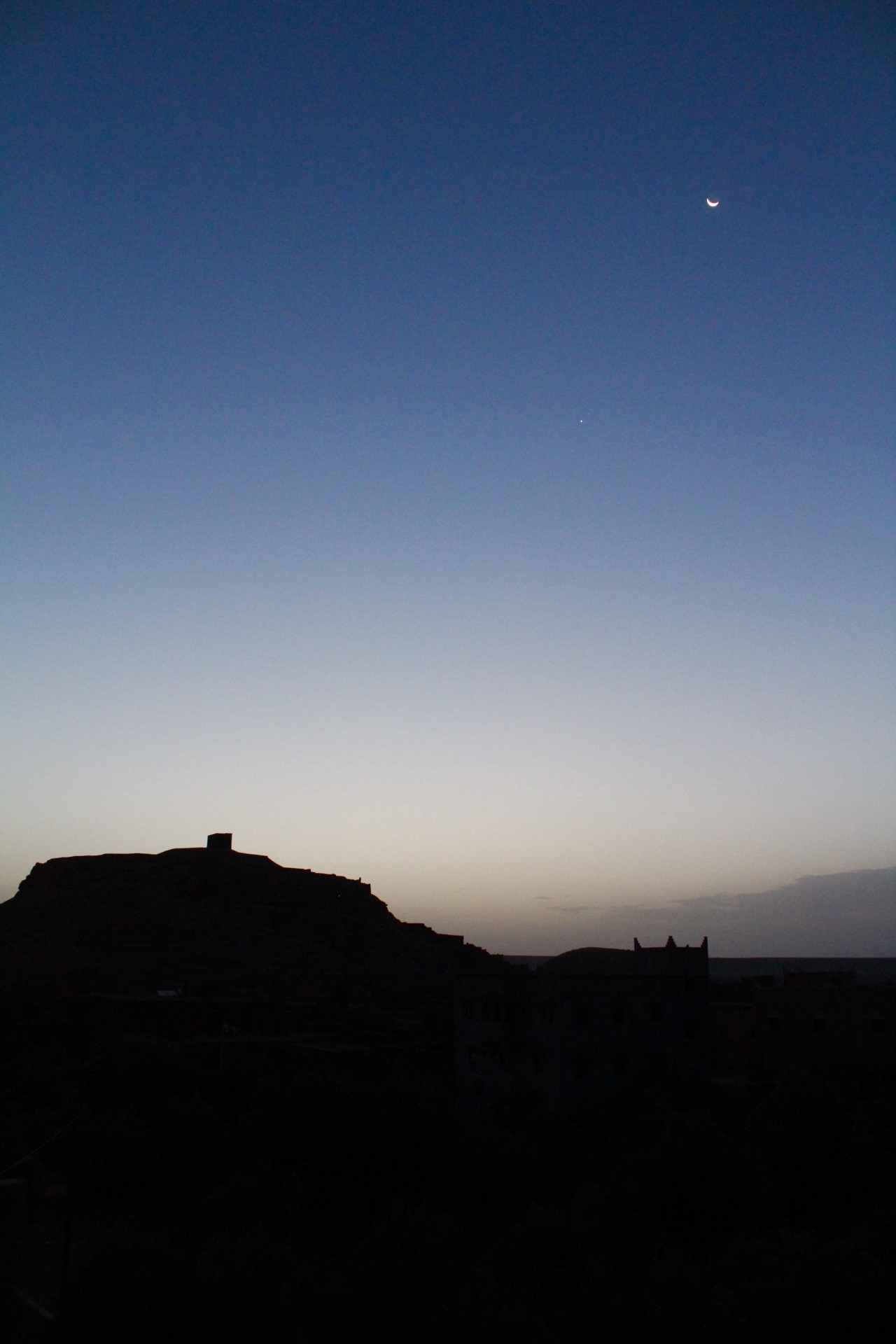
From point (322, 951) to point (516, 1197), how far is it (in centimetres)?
5543

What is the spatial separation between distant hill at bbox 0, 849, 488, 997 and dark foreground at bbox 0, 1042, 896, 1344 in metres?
34.3

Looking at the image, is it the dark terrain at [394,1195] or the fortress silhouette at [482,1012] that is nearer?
the dark terrain at [394,1195]

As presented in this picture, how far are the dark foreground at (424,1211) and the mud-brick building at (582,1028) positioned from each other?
75.2 inches

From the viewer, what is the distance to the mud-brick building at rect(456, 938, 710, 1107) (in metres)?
34.0

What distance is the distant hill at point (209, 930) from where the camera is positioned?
2594 inches

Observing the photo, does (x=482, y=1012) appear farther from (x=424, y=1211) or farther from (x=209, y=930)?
(x=209, y=930)

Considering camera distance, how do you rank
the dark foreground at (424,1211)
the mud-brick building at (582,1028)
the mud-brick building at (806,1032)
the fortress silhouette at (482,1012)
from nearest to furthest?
the dark foreground at (424,1211), the mud-brick building at (582,1028), the fortress silhouette at (482,1012), the mud-brick building at (806,1032)

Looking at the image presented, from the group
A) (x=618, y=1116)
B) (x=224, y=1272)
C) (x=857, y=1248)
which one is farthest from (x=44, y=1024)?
(x=857, y=1248)

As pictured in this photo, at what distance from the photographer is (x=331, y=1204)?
21.0m

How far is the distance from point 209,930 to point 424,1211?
5802cm

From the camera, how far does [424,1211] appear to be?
53.5 ft

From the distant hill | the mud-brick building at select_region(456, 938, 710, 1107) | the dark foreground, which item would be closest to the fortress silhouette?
the mud-brick building at select_region(456, 938, 710, 1107)

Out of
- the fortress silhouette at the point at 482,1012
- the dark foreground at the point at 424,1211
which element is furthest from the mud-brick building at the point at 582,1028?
the dark foreground at the point at 424,1211

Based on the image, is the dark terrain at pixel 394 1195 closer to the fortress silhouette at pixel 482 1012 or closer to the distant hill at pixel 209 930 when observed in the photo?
the fortress silhouette at pixel 482 1012
